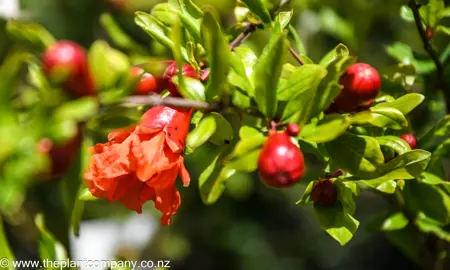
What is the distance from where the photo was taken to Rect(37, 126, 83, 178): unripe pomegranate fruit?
0.56 metres

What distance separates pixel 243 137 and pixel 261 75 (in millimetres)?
67

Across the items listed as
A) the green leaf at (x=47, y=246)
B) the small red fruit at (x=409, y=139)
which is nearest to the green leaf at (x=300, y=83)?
the small red fruit at (x=409, y=139)

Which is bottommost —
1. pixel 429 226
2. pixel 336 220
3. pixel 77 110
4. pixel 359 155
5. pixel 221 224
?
pixel 221 224

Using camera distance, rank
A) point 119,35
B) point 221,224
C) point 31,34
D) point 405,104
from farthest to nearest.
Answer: point 221,224
point 119,35
point 405,104
point 31,34

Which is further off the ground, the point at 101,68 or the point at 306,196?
the point at 101,68

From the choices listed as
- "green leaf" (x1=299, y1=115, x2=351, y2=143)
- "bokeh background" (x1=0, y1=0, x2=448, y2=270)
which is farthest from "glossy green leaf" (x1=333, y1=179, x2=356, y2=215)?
"bokeh background" (x1=0, y1=0, x2=448, y2=270)

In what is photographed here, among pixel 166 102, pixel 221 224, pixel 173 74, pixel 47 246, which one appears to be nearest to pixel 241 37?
pixel 173 74

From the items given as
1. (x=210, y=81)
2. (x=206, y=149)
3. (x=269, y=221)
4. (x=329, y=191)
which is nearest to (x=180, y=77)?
(x=210, y=81)

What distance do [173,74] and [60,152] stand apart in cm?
20

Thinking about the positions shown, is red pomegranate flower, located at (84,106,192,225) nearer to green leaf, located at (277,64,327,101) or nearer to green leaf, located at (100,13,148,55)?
green leaf, located at (277,64,327,101)

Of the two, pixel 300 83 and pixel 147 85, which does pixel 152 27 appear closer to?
pixel 147 85

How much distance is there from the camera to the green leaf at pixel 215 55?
644 mm

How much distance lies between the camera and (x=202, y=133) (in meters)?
0.68

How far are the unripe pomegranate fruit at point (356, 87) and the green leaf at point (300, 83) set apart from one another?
2.0 inches
